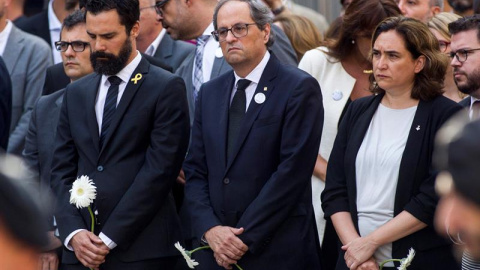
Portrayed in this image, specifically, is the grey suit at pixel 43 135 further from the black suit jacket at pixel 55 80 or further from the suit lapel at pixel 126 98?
the suit lapel at pixel 126 98

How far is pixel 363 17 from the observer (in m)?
7.02

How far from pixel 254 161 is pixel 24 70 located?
3373mm

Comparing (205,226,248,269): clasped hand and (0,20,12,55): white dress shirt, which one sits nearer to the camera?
(205,226,248,269): clasped hand

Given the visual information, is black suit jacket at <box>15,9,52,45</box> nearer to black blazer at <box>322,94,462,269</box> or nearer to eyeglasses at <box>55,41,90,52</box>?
eyeglasses at <box>55,41,90,52</box>

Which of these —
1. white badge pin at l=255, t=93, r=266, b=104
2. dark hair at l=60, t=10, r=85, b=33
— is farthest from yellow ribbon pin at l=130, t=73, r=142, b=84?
dark hair at l=60, t=10, r=85, b=33

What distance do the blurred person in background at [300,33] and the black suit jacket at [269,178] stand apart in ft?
7.63

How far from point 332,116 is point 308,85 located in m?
0.92

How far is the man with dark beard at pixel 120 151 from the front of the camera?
619 cm

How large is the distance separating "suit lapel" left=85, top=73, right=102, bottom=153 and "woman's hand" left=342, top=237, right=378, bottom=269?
174 cm

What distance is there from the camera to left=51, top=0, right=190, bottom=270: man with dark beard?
619 cm

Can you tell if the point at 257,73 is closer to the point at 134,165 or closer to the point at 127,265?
the point at 134,165

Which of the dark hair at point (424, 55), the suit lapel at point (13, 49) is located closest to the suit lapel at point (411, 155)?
the dark hair at point (424, 55)

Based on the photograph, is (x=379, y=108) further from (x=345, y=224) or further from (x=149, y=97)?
(x=149, y=97)

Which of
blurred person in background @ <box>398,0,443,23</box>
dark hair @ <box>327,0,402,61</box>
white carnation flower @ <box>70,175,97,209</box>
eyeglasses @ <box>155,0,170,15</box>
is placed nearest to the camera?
white carnation flower @ <box>70,175,97,209</box>
